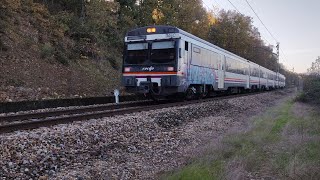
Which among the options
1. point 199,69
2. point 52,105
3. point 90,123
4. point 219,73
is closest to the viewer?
point 90,123

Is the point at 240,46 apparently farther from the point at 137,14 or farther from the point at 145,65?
the point at 145,65

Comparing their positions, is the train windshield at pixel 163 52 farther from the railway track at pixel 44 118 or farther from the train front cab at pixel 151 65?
the railway track at pixel 44 118

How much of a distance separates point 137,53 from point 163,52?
133cm

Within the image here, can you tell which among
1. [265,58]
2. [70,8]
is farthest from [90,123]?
[265,58]

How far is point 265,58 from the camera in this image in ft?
256

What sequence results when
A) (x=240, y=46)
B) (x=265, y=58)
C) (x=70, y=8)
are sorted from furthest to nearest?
1. (x=265, y=58)
2. (x=240, y=46)
3. (x=70, y=8)

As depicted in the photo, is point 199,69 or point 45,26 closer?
point 199,69

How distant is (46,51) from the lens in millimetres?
21672

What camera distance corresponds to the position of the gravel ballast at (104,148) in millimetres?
6625

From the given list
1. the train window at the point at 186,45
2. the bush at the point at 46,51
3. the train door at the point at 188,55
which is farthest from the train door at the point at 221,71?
the bush at the point at 46,51

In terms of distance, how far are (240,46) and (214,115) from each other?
159 ft

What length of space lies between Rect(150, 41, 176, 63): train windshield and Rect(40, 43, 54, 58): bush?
7525 mm

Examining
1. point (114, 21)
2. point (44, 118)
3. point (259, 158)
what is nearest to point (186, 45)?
point (44, 118)

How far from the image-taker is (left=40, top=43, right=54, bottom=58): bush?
2155 cm
